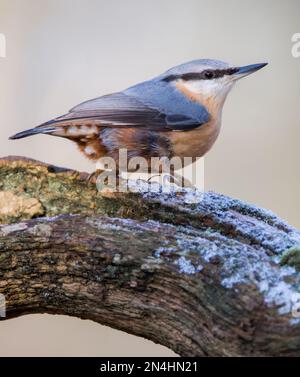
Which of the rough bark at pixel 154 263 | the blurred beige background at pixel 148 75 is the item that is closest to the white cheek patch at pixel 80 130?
the rough bark at pixel 154 263

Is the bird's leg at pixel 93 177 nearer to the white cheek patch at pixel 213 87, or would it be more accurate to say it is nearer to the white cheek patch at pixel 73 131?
the white cheek patch at pixel 73 131

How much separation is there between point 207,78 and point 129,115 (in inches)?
17.5

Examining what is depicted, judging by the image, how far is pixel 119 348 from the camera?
3.72 meters

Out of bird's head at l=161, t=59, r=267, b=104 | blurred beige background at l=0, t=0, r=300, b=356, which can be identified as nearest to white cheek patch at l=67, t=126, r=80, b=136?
bird's head at l=161, t=59, r=267, b=104

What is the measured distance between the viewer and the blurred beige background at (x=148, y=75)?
4004 millimetres

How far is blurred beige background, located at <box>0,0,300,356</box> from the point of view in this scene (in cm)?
400

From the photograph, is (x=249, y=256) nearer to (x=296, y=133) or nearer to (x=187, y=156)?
(x=187, y=156)

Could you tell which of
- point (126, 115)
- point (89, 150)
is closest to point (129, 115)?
point (126, 115)

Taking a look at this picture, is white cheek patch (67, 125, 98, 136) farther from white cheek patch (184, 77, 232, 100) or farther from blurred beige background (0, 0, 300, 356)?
blurred beige background (0, 0, 300, 356)

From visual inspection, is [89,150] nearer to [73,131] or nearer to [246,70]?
[73,131]

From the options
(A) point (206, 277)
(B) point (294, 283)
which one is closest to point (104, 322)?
(A) point (206, 277)

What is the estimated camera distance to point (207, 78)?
3160mm

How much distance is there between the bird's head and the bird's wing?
0.19 metres

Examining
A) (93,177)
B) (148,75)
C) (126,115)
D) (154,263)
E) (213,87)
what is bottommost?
(154,263)
